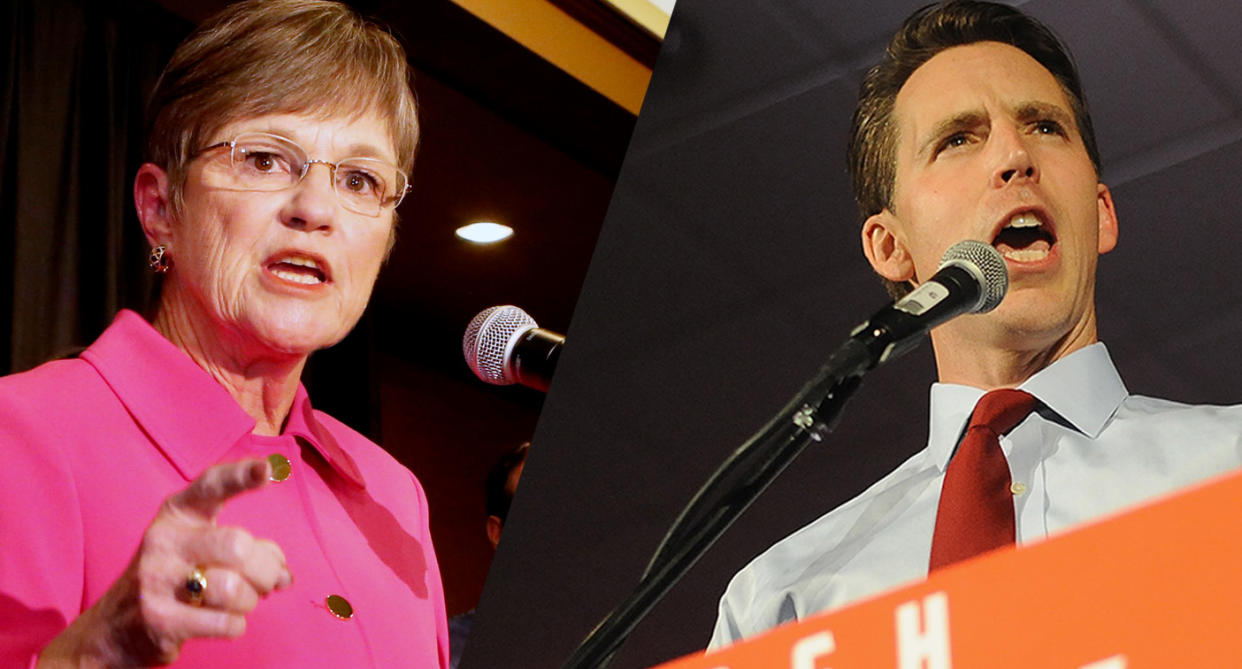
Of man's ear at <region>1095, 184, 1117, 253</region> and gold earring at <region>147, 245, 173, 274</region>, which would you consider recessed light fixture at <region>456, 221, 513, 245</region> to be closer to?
gold earring at <region>147, 245, 173, 274</region>

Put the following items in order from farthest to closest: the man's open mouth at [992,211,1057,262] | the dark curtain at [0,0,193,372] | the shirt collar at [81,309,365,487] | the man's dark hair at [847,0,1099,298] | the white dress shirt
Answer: the dark curtain at [0,0,193,372]
the shirt collar at [81,309,365,487]
the man's dark hair at [847,0,1099,298]
the man's open mouth at [992,211,1057,262]
the white dress shirt

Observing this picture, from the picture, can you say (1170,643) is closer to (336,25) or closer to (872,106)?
(872,106)

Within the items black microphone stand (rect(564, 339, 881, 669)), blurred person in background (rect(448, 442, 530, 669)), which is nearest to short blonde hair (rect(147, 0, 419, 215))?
black microphone stand (rect(564, 339, 881, 669))

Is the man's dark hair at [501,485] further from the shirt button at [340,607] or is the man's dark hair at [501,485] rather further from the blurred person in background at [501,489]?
the shirt button at [340,607]

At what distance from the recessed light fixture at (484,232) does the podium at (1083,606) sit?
2.68 metres

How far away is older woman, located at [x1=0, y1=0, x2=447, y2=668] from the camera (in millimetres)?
1292

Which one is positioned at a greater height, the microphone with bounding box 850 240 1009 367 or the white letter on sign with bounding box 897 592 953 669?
the microphone with bounding box 850 240 1009 367

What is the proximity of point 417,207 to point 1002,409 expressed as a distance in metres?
2.64

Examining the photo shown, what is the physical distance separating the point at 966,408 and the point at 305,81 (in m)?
0.87

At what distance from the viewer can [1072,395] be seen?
1039 mm

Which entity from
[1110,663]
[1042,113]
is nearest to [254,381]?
[1042,113]

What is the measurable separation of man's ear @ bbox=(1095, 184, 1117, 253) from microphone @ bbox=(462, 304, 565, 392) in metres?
0.58

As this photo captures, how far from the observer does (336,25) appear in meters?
1.64

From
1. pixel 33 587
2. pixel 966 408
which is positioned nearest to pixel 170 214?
pixel 33 587
